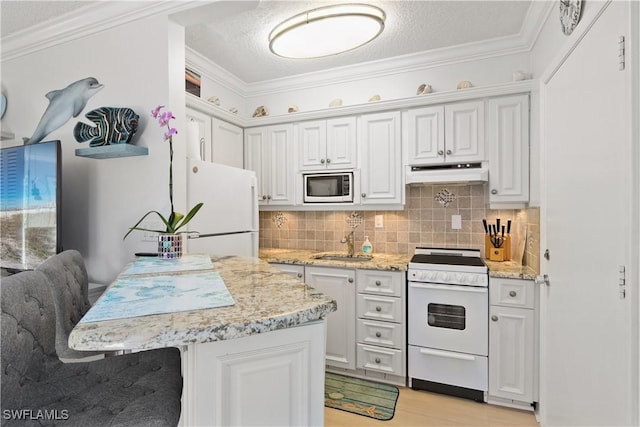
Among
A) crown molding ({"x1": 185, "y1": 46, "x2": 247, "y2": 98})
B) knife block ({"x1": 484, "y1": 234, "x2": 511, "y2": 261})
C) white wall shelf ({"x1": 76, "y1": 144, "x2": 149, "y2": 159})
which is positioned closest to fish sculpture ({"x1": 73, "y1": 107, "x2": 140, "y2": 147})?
white wall shelf ({"x1": 76, "y1": 144, "x2": 149, "y2": 159})

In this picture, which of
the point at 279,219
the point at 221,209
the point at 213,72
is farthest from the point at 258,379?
the point at 213,72

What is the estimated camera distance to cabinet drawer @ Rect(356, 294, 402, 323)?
8.32 feet

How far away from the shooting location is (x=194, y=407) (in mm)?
756

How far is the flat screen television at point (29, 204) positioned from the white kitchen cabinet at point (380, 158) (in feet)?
7.24

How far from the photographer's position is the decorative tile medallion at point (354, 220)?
129 inches

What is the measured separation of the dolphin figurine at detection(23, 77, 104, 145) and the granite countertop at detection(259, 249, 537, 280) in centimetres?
181

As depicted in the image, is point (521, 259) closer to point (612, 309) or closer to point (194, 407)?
point (612, 309)

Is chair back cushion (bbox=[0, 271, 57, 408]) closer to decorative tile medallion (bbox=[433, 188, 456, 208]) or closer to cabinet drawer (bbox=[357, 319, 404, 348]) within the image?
cabinet drawer (bbox=[357, 319, 404, 348])

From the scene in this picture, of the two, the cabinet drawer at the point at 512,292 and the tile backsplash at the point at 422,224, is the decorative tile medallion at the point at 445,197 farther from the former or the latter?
the cabinet drawer at the point at 512,292

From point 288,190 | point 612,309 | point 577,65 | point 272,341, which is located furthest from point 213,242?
point 577,65

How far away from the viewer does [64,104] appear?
2.32 metres

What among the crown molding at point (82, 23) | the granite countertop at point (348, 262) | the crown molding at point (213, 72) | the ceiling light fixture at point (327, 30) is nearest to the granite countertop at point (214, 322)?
the granite countertop at point (348, 262)

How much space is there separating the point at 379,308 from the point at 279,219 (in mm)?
1572

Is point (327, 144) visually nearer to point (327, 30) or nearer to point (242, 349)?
point (327, 30)
